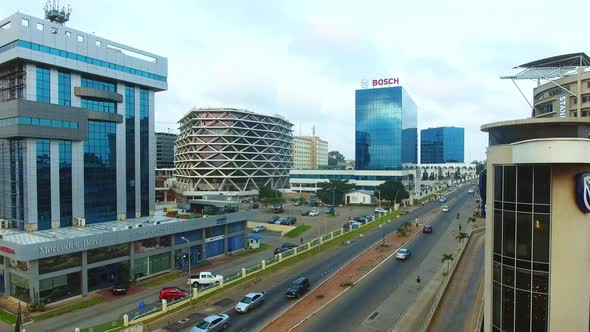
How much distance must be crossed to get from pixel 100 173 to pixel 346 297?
37.5 metres

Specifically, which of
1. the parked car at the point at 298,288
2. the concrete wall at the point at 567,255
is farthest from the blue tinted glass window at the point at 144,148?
the concrete wall at the point at 567,255

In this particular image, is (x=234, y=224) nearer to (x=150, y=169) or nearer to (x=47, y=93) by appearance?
(x=150, y=169)

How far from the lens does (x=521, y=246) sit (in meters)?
16.8

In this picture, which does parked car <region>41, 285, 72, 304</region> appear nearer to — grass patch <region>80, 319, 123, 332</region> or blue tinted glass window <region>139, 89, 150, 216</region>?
grass patch <region>80, 319, 123, 332</region>

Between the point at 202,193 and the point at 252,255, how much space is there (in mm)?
79840

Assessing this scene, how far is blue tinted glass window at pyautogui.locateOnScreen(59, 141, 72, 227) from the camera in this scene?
47.2m

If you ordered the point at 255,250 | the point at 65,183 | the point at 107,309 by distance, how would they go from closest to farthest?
the point at 107,309 → the point at 65,183 → the point at 255,250

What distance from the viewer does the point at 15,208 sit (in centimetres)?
4600

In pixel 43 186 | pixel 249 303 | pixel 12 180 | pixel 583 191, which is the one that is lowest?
pixel 249 303

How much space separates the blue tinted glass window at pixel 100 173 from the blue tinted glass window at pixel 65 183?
6.92 ft

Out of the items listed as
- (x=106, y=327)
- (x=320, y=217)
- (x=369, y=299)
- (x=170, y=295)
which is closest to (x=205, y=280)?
(x=170, y=295)

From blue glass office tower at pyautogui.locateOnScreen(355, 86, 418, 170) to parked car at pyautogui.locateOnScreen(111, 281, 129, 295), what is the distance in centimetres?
10003

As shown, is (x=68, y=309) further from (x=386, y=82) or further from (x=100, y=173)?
(x=386, y=82)

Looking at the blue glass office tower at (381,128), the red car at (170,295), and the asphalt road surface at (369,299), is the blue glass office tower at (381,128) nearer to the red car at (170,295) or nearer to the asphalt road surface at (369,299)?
the asphalt road surface at (369,299)
